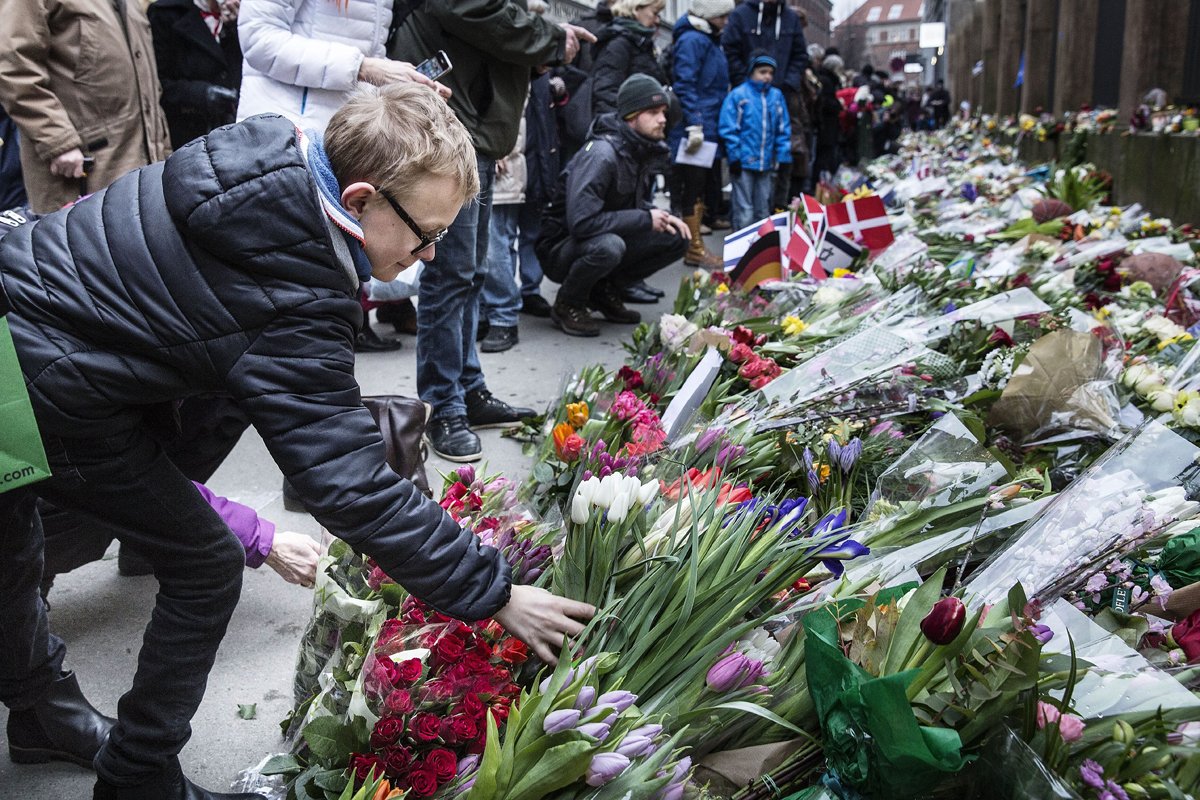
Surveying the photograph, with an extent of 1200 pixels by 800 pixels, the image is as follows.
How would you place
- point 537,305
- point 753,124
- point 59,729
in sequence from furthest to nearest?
point 753,124, point 537,305, point 59,729

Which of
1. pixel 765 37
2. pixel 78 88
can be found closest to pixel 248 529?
pixel 78 88

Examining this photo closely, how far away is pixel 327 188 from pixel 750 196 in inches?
255

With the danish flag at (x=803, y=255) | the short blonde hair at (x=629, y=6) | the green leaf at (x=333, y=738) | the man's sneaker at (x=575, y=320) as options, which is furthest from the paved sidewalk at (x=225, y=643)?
the short blonde hair at (x=629, y=6)

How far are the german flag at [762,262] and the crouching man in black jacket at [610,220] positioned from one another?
26.7 inches

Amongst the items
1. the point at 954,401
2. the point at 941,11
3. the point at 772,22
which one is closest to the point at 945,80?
the point at 941,11

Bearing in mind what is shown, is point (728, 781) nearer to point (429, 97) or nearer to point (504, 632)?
point (504, 632)

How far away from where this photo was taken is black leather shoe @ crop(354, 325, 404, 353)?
489cm

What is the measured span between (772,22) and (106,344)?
7603 millimetres

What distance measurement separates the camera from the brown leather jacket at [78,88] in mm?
3295

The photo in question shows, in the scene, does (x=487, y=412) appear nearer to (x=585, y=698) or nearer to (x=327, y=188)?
(x=327, y=188)

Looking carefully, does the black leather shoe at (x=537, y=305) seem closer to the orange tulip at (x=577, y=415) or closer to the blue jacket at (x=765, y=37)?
the orange tulip at (x=577, y=415)

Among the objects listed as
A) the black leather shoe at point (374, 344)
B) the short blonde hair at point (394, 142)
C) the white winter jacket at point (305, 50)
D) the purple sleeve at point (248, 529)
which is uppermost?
the white winter jacket at point (305, 50)

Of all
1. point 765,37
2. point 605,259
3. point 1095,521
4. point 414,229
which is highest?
point 765,37

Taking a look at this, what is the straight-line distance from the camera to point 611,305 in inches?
224
